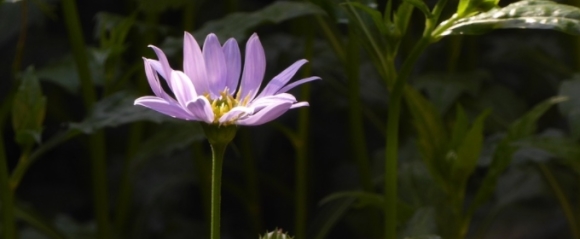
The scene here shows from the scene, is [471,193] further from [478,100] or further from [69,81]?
[69,81]

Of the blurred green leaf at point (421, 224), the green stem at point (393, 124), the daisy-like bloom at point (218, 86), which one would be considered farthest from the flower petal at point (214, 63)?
the blurred green leaf at point (421, 224)

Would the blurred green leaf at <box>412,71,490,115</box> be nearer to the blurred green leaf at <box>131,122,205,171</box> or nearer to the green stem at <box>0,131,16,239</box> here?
the blurred green leaf at <box>131,122,205,171</box>

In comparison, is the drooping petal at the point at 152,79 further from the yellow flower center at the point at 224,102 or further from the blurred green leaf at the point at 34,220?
the blurred green leaf at the point at 34,220

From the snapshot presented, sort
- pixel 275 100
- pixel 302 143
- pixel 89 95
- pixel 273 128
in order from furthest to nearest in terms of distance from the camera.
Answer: pixel 273 128 → pixel 302 143 → pixel 89 95 → pixel 275 100

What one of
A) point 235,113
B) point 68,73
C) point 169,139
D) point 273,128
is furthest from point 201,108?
point 273,128

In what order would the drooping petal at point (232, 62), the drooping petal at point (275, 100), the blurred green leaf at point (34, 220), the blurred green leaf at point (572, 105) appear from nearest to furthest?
the drooping petal at point (275, 100)
the drooping petal at point (232, 62)
the blurred green leaf at point (572, 105)
the blurred green leaf at point (34, 220)

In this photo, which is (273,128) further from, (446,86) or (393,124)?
(393,124)
